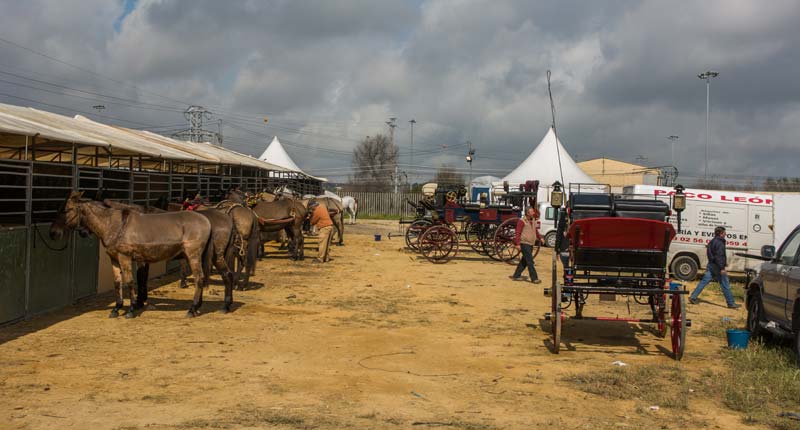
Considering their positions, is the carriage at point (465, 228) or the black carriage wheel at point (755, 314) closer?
the black carriage wheel at point (755, 314)

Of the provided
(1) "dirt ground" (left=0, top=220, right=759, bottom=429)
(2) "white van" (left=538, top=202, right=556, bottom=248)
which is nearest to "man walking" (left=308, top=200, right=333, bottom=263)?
(1) "dirt ground" (left=0, top=220, right=759, bottom=429)

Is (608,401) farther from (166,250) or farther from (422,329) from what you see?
(166,250)

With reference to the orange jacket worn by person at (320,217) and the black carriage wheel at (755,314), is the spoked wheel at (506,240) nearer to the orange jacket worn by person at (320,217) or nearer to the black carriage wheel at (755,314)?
the orange jacket worn by person at (320,217)

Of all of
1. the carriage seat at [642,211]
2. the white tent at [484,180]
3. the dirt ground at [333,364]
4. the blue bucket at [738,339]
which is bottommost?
the dirt ground at [333,364]

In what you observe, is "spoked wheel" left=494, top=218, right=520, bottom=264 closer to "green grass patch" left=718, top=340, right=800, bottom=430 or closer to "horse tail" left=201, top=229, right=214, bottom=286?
"horse tail" left=201, top=229, right=214, bottom=286

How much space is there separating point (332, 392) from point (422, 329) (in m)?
3.64

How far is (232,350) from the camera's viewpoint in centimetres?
829

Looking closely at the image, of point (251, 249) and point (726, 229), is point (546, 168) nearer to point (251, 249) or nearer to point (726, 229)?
point (726, 229)

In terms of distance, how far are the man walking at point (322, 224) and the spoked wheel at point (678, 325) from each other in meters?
10.9

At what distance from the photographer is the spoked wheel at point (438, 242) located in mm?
19344

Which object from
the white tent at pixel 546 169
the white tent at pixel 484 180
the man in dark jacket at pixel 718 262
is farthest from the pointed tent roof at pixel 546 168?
the man in dark jacket at pixel 718 262

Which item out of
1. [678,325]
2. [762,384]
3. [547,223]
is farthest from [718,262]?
[547,223]

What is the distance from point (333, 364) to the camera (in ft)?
25.5

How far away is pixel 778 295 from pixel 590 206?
2892 millimetres
